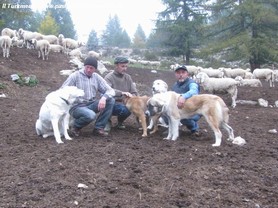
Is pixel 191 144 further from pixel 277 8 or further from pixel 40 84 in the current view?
pixel 277 8

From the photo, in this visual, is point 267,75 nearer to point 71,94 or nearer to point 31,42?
point 31,42

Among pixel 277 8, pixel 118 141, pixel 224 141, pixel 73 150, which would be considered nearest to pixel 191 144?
pixel 224 141

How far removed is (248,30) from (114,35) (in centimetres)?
5789

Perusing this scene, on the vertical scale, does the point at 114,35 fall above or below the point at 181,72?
above

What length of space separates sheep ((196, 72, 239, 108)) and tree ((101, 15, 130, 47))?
58.9 metres

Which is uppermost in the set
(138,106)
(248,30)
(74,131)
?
(248,30)

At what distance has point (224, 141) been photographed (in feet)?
21.2

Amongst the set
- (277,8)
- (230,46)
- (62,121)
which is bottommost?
(62,121)

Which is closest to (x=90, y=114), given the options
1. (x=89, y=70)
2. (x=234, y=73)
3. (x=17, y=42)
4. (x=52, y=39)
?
(x=89, y=70)

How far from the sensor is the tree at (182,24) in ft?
97.7

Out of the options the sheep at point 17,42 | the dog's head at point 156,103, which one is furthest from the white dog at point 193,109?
the sheep at point 17,42

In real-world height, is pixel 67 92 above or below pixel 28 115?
above

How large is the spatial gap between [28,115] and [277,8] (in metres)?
20.0

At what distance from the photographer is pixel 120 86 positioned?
735cm
